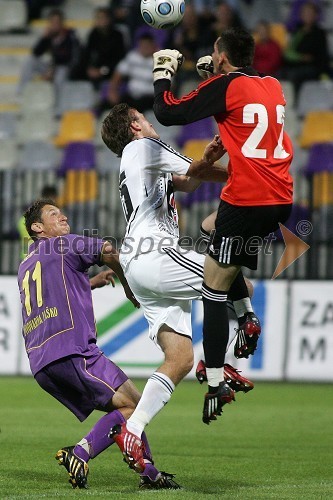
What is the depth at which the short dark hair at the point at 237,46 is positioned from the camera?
638cm

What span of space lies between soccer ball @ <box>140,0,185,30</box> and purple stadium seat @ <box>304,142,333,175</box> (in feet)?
26.4

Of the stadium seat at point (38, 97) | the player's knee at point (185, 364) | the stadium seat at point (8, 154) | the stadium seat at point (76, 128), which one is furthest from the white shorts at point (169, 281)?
the stadium seat at point (38, 97)

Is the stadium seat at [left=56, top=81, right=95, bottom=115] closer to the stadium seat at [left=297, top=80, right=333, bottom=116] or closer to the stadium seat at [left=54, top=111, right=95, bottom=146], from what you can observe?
the stadium seat at [left=54, top=111, right=95, bottom=146]

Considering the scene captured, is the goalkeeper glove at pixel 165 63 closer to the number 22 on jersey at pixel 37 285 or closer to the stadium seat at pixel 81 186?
the number 22 on jersey at pixel 37 285

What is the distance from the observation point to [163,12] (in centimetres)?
699

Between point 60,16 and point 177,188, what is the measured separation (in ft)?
35.8

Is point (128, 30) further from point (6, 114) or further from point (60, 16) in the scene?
point (6, 114)

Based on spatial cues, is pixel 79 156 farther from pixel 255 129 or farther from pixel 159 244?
pixel 255 129

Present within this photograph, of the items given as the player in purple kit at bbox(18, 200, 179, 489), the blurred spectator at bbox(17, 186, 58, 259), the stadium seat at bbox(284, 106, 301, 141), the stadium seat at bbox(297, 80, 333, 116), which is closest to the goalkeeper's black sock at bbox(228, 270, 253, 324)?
the player in purple kit at bbox(18, 200, 179, 489)

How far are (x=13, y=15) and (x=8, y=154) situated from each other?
3.21 metres

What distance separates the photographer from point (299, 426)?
32.3 ft

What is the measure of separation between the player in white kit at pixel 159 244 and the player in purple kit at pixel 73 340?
0.55 ft

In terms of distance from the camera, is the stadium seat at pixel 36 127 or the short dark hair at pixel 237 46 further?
the stadium seat at pixel 36 127

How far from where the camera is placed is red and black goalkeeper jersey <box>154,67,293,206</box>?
6.30 m
